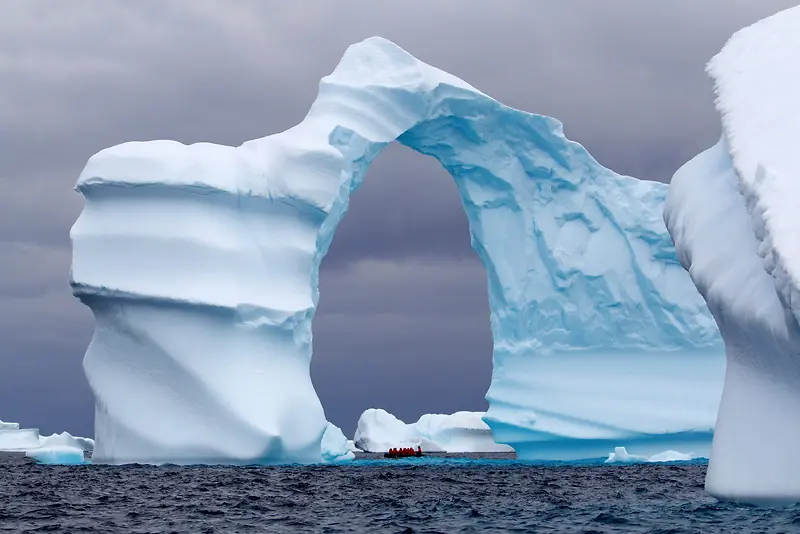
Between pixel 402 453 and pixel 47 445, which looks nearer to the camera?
pixel 47 445

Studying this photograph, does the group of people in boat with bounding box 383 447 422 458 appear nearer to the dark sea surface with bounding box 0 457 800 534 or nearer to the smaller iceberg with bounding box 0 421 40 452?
the dark sea surface with bounding box 0 457 800 534

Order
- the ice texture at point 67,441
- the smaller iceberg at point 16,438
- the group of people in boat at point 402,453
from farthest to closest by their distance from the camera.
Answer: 1. the smaller iceberg at point 16,438
2. the group of people in boat at point 402,453
3. the ice texture at point 67,441

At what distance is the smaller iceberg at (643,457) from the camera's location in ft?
71.7

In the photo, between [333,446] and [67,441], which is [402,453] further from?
[67,441]

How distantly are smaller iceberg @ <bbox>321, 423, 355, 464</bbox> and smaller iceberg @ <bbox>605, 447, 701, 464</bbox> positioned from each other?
5.36m

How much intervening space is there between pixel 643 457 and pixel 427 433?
43.4 ft

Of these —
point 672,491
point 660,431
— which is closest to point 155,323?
point 672,491

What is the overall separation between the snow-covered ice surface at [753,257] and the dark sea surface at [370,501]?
2.21ft

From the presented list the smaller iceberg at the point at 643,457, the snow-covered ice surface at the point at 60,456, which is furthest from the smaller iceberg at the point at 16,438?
the smaller iceberg at the point at 643,457

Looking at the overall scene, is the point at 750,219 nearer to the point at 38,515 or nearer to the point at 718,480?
the point at 718,480

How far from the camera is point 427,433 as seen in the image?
35062 millimetres

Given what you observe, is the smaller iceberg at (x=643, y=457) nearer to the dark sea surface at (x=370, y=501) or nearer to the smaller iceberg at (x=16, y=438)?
the dark sea surface at (x=370, y=501)

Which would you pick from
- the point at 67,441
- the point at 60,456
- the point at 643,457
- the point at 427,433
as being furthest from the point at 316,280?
the point at 427,433

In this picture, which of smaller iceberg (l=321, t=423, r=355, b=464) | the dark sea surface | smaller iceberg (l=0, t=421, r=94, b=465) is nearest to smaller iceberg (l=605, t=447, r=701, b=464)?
the dark sea surface
